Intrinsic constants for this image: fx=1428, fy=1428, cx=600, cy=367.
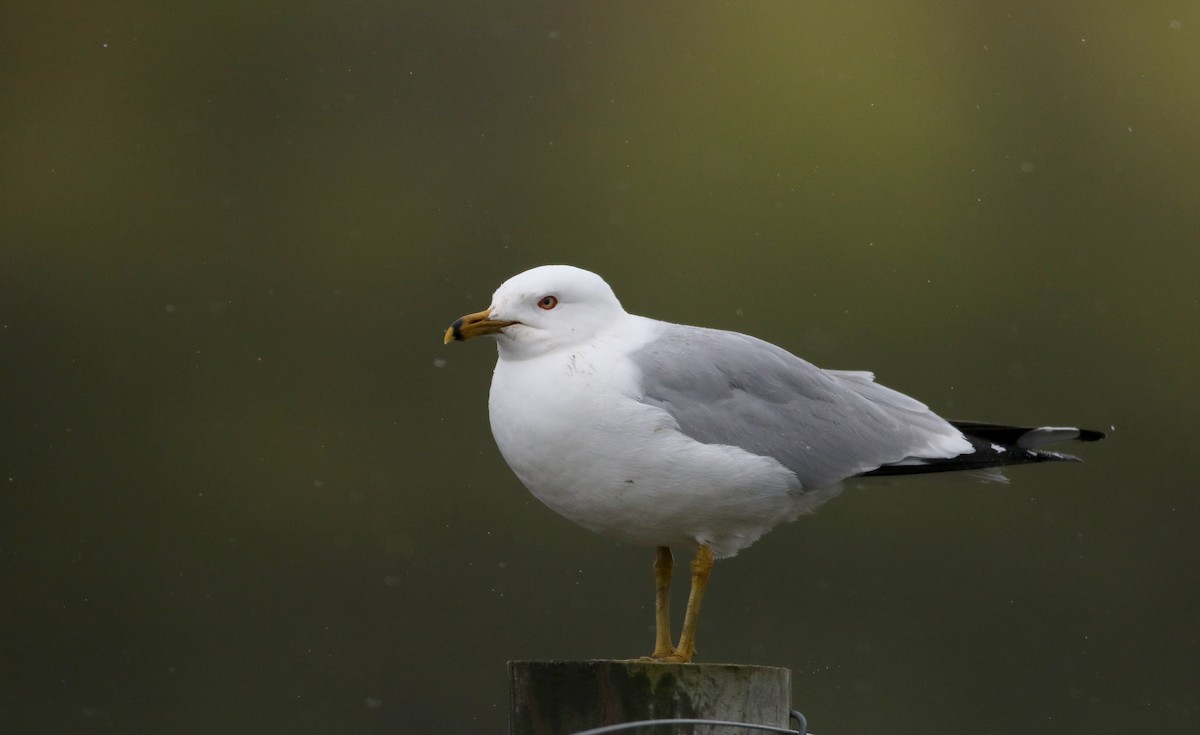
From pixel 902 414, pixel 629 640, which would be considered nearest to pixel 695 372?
pixel 902 414

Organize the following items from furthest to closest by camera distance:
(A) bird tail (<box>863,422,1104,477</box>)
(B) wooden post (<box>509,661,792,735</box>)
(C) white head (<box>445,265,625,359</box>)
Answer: (A) bird tail (<box>863,422,1104,477</box>)
(C) white head (<box>445,265,625,359</box>)
(B) wooden post (<box>509,661,792,735</box>)

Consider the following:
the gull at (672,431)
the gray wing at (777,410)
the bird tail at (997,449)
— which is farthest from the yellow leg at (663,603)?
the bird tail at (997,449)

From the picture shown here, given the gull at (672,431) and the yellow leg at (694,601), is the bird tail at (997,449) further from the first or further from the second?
the yellow leg at (694,601)

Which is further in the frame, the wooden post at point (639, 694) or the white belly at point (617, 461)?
the white belly at point (617, 461)

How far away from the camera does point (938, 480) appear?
2629 mm

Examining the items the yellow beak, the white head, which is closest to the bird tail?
the white head

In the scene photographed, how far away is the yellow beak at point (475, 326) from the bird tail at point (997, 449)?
688mm

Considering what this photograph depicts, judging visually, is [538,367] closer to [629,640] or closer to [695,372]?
[695,372]

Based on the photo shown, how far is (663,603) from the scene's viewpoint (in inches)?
96.4

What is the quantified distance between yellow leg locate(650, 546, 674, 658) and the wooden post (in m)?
0.35

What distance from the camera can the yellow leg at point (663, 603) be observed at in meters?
2.35

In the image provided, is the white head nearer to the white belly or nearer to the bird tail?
the white belly

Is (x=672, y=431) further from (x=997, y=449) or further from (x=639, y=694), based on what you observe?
(x=997, y=449)

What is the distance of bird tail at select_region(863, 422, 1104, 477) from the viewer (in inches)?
99.2
